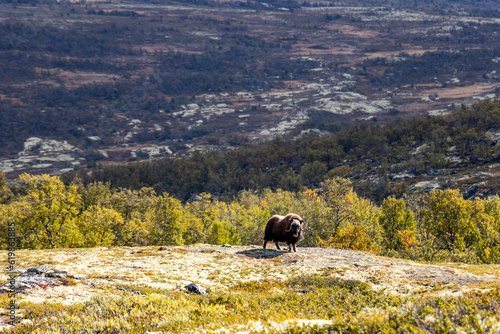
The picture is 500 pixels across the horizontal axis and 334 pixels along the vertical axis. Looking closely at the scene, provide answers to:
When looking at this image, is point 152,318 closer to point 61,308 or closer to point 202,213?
point 61,308

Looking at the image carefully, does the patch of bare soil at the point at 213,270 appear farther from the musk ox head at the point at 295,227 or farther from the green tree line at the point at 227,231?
the green tree line at the point at 227,231

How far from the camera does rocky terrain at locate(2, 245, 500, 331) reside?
16500mm

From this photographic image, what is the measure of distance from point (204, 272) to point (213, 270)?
33.7 inches

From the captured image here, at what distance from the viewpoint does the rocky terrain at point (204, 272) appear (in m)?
16.5

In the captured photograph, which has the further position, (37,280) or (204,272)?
(204,272)

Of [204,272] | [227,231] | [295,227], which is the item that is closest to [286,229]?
[295,227]

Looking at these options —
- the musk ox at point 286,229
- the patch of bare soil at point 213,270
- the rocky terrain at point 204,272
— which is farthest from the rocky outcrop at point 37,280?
the musk ox at point 286,229

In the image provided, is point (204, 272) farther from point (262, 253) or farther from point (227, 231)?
point (227, 231)

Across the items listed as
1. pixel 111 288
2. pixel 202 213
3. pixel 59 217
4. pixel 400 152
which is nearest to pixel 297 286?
pixel 111 288

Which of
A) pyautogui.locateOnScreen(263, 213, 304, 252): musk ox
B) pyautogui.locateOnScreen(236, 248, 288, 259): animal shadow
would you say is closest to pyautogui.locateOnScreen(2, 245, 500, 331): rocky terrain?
pyautogui.locateOnScreen(236, 248, 288, 259): animal shadow

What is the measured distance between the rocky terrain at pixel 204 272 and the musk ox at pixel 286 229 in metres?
1.44

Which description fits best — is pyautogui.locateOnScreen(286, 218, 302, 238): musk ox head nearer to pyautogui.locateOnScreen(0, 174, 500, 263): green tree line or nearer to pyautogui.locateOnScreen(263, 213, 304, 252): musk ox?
pyautogui.locateOnScreen(263, 213, 304, 252): musk ox

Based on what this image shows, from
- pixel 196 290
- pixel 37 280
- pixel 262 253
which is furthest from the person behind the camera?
pixel 262 253

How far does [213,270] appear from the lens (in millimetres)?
25812
